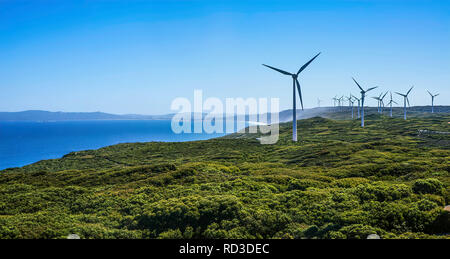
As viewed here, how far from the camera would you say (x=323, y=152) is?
55.3 m

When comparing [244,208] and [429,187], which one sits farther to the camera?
[429,187]

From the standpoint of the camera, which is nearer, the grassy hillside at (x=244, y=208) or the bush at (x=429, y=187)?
the grassy hillside at (x=244, y=208)

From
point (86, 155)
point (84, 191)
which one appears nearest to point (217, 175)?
point (84, 191)

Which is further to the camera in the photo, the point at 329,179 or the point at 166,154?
the point at 166,154

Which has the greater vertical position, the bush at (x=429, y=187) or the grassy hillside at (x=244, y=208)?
the bush at (x=429, y=187)

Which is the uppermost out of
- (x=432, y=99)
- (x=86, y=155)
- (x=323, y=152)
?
(x=432, y=99)

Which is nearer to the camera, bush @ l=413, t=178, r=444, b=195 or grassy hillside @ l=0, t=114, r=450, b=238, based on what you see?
grassy hillside @ l=0, t=114, r=450, b=238

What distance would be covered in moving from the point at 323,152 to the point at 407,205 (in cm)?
3633

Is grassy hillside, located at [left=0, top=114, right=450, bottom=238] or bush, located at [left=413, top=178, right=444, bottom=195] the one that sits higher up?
bush, located at [left=413, top=178, right=444, bottom=195]

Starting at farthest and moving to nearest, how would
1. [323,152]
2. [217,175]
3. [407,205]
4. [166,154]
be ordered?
[166,154] < [323,152] < [217,175] < [407,205]

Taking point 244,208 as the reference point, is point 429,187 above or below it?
above
